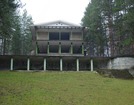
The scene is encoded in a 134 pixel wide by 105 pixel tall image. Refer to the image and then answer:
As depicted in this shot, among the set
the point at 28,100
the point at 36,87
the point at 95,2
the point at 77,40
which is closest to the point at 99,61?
the point at 77,40

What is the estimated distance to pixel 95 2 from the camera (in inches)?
1748

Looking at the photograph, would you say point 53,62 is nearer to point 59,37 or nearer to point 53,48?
point 53,48

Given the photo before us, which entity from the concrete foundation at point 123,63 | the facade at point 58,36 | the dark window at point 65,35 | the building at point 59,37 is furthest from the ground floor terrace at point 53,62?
the dark window at point 65,35

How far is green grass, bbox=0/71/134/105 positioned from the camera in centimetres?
1764

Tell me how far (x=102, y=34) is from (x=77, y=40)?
8.64 meters

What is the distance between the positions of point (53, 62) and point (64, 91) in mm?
15878

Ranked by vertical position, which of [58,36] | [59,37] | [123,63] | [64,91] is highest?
[58,36]

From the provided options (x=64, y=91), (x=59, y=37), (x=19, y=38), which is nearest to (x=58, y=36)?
(x=59, y=37)

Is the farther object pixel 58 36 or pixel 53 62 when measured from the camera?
pixel 58 36

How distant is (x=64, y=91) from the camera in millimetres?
20516

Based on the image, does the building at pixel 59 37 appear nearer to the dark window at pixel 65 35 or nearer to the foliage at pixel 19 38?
the dark window at pixel 65 35

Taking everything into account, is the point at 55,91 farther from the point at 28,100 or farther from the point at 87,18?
the point at 87,18

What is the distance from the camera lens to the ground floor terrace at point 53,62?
3359cm

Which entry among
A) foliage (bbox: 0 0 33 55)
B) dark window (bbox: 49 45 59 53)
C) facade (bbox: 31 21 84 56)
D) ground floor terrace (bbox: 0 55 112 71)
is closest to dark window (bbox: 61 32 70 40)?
facade (bbox: 31 21 84 56)
